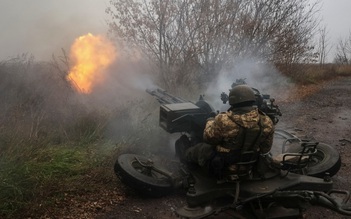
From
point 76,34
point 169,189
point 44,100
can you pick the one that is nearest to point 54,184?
point 169,189

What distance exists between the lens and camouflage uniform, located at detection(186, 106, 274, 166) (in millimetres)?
4484

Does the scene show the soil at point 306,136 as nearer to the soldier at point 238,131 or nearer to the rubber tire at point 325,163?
the rubber tire at point 325,163

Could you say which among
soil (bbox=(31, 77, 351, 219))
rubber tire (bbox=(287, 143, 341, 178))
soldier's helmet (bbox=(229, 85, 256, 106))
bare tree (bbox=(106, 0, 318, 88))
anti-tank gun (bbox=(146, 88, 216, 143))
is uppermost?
bare tree (bbox=(106, 0, 318, 88))

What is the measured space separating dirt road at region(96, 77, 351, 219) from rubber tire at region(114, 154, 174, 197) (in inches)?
5.8

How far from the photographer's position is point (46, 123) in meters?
7.25

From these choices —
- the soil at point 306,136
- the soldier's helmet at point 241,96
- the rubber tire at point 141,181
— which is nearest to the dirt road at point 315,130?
the soil at point 306,136

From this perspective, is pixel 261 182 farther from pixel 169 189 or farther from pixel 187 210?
pixel 169 189

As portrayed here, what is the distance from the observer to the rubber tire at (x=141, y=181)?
516 centimetres

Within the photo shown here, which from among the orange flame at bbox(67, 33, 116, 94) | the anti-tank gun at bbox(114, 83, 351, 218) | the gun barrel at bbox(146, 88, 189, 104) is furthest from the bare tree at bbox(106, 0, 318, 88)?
the anti-tank gun at bbox(114, 83, 351, 218)

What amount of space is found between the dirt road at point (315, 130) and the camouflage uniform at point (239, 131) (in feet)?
3.24

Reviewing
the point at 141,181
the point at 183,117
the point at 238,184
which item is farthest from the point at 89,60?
the point at 238,184

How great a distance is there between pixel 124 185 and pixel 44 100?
360cm

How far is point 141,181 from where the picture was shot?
5.15 meters

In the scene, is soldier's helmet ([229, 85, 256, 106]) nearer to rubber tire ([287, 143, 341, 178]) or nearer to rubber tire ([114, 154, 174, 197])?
rubber tire ([114, 154, 174, 197])
